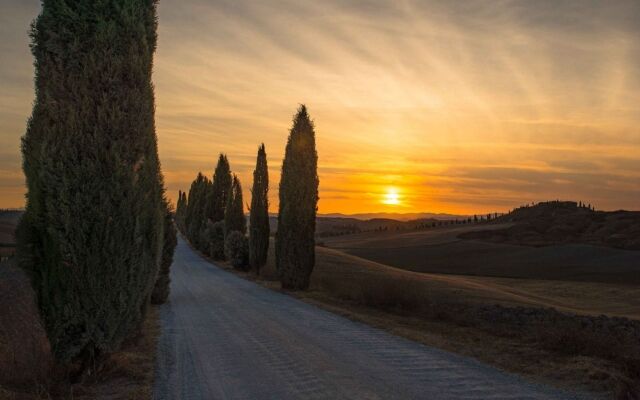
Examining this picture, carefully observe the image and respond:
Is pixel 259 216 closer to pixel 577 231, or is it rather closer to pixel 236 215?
pixel 236 215

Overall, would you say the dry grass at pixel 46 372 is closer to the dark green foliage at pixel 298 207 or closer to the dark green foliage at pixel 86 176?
the dark green foliage at pixel 86 176

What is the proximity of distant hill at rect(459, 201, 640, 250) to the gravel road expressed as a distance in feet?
198

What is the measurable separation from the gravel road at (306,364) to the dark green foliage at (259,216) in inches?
600

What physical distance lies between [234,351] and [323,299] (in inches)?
374

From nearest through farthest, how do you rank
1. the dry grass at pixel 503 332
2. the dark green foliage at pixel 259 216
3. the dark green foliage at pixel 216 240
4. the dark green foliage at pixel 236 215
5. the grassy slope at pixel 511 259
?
1. the dry grass at pixel 503 332
2. the dark green foliage at pixel 259 216
3. the dark green foliage at pixel 236 215
4. the dark green foliage at pixel 216 240
5. the grassy slope at pixel 511 259

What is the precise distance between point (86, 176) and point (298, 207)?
1620 centimetres

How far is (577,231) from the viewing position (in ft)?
249

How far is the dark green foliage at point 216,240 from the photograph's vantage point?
136ft

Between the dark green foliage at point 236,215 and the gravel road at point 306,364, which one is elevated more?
the dark green foliage at point 236,215

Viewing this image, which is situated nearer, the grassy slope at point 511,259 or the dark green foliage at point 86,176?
the dark green foliage at point 86,176

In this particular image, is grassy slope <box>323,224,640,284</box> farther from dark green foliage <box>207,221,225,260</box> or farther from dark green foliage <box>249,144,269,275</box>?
dark green foliage <box>249,144,269,275</box>

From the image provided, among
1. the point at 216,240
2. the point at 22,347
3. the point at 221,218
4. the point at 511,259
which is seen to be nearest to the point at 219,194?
the point at 221,218

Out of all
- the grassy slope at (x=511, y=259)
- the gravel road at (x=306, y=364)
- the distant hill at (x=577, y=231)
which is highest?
the distant hill at (x=577, y=231)

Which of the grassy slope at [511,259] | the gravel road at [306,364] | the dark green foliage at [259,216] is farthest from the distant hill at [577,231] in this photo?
the gravel road at [306,364]
